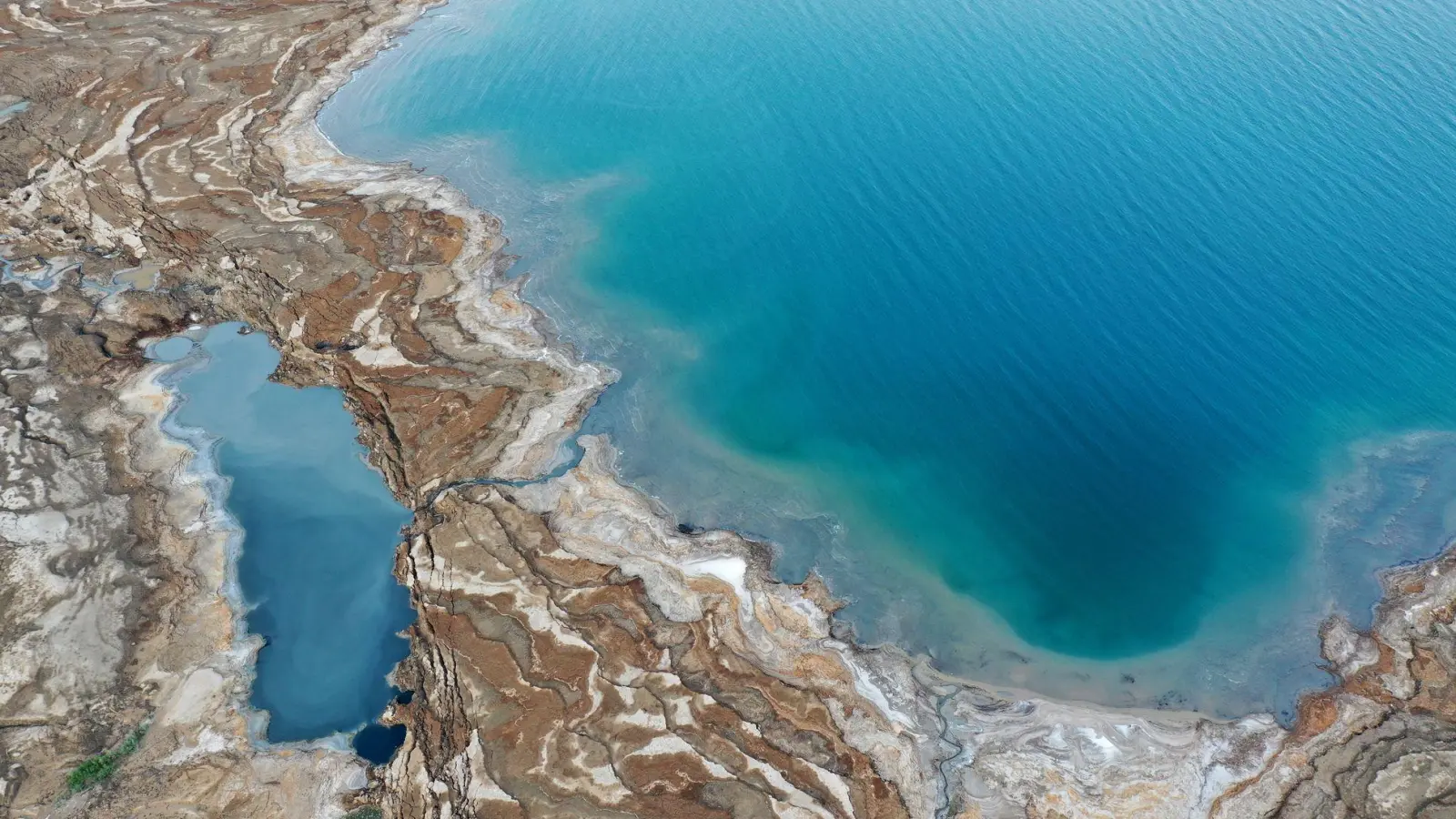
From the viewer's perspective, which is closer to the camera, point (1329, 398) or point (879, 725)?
point (879, 725)

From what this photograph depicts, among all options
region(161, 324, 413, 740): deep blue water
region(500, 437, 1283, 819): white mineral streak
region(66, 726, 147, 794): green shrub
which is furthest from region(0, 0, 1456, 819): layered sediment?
region(161, 324, 413, 740): deep blue water

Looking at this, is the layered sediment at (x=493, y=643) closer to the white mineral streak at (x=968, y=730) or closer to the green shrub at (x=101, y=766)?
the white mineral streak at (x=968, y=730)

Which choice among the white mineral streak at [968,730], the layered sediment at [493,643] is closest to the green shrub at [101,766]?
the layered sediment at [493,643]

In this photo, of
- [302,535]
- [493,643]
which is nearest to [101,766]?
[302,535]

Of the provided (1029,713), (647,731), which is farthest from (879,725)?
(647,731)

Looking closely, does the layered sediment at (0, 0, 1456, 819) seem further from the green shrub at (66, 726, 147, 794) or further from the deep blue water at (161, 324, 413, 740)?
the deep blue water at (161, 324, 413, 740)

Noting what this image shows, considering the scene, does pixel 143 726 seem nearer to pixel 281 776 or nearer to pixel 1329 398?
pixel 281 776

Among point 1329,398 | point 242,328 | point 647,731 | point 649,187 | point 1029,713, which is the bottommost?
point 242,328
